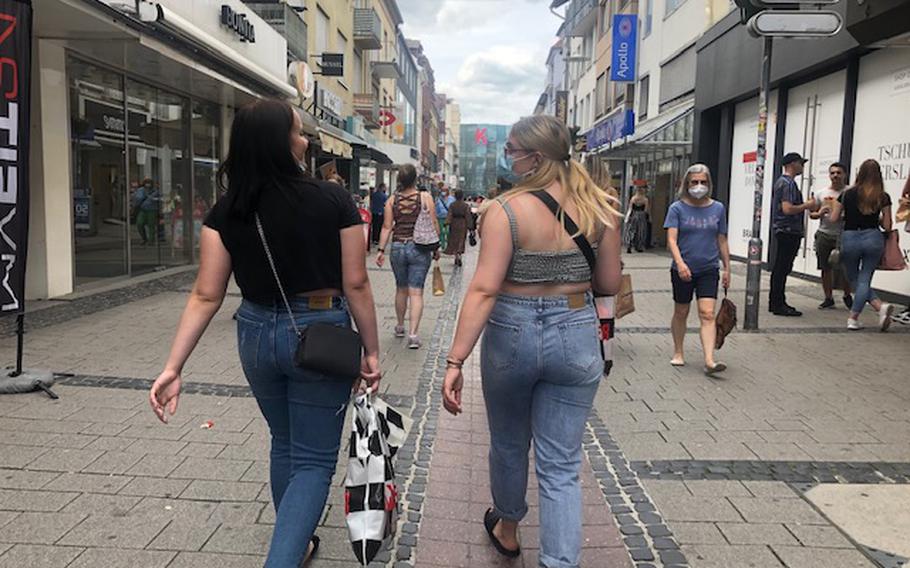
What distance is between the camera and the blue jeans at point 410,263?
23.8 ft

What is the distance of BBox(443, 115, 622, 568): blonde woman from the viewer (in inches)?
Answer: 103

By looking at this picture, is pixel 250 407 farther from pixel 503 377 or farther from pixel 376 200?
pixel 376 200

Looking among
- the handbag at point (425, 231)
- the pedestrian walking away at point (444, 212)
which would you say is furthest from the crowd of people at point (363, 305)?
the pedestrian walking away at point (444, 212)

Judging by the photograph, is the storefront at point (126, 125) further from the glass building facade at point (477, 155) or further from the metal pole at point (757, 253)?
the glass building facade at point (477, 155)

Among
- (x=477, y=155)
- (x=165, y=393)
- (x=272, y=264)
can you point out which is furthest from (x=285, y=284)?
(x=477, y=155)

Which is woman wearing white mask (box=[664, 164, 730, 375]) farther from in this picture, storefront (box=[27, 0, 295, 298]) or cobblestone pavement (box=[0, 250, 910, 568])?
storefront (box=[27, 0, 295, 298])

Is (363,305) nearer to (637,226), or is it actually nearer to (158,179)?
(158,179)

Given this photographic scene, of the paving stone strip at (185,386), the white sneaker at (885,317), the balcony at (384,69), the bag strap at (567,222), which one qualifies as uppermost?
the balcony at (384,69)

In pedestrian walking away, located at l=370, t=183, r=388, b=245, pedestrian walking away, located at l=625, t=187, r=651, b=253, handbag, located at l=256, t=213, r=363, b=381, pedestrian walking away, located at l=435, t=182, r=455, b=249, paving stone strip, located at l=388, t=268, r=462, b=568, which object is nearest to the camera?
handbag, located at l=256, t=213, r=363, b=381

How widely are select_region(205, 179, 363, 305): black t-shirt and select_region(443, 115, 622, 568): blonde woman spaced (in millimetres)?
515

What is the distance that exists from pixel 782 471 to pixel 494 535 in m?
1.82

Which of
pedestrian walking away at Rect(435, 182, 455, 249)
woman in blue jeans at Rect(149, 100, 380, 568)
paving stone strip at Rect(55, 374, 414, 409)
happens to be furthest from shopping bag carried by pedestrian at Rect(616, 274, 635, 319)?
pedestrian walking away at Rect(435, 182, 455, 249)

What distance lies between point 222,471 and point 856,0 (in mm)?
9753

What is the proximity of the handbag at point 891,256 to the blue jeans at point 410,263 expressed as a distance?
4.87 m
